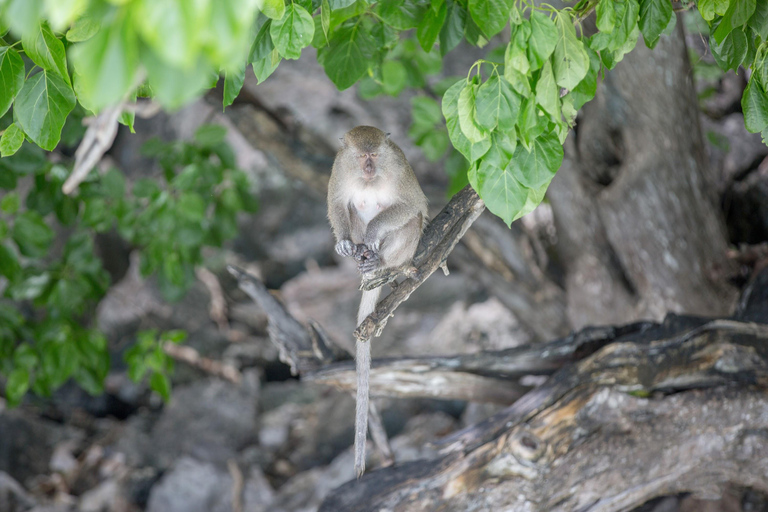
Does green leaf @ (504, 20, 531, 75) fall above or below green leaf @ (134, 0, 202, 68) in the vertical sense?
above

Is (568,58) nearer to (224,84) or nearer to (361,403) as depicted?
(224,84)

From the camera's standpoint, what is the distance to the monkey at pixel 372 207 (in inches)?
118

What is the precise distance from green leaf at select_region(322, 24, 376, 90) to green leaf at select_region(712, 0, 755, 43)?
1.16 metres

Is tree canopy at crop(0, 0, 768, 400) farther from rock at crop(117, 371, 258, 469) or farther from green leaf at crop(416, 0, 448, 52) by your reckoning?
rock at crop(117, 371, 258, 469)

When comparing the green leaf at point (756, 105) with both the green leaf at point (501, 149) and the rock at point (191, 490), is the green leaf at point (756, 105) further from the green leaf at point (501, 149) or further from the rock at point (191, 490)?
the rock at point (191, 490)

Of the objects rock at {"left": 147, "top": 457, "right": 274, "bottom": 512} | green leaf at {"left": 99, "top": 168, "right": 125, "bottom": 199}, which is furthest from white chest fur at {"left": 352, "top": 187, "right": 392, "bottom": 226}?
rock at {"left": 147, "top": 457, "right": 274, "bottom": 512}

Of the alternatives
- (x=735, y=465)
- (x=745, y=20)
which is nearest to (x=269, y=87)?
(x=745, y=20)

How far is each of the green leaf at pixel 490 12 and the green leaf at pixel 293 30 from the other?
1.52 ft

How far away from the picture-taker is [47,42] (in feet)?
5.73

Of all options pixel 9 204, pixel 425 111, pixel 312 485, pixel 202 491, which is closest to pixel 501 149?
pixel 425 111

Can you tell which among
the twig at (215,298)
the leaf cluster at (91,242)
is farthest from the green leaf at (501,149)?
the twig at (215,298)

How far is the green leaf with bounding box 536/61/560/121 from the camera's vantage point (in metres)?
1.63

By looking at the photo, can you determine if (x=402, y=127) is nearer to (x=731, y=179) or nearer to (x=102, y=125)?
(x=731, y=179)

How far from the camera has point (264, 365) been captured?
6.63 meters
